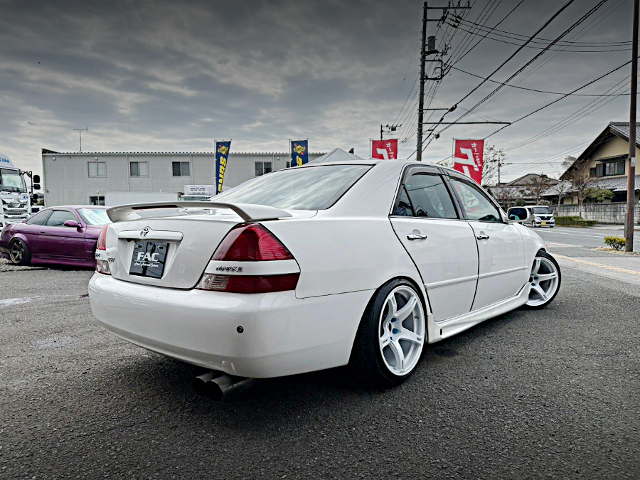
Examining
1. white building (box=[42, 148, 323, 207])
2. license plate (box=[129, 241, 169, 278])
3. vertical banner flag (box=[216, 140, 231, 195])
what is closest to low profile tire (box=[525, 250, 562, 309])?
license plate (box=[129, 241, 169, 278])

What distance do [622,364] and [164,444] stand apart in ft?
9.68

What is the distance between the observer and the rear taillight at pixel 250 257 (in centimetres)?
189

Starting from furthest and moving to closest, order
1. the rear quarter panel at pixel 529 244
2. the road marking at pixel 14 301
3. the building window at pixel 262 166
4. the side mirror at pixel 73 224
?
the building window at pixel 262 166
the side mirror at pixel 73 224
the road marking at pixel 14 301
the rear quarter panel at pixel 529 244

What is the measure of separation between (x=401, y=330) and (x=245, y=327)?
1.18 m

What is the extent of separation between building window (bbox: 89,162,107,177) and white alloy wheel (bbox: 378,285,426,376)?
1344 inches

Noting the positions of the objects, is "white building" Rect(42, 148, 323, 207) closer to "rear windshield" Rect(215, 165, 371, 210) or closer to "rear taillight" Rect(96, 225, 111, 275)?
"rear windshield" Rect(215, 165, 371, 210)

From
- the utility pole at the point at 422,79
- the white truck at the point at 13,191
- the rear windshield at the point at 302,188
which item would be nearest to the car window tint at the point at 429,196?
the rear windshield at the point at 302,188

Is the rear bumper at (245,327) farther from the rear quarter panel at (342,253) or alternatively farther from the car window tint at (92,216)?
the car window tint at (92,216)

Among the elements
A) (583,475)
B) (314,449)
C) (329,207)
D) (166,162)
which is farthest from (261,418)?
(166,162)

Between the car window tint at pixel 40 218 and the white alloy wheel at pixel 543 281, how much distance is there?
351 inches

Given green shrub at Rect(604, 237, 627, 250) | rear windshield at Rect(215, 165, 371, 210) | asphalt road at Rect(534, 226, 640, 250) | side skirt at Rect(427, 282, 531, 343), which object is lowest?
asphalt road at Rect(534, 226, 640, 250)

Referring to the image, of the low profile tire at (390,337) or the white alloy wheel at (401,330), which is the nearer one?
the low profile tire at (390,337)

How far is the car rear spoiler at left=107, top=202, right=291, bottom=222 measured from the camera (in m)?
2.03

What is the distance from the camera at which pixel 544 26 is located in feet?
34.6
